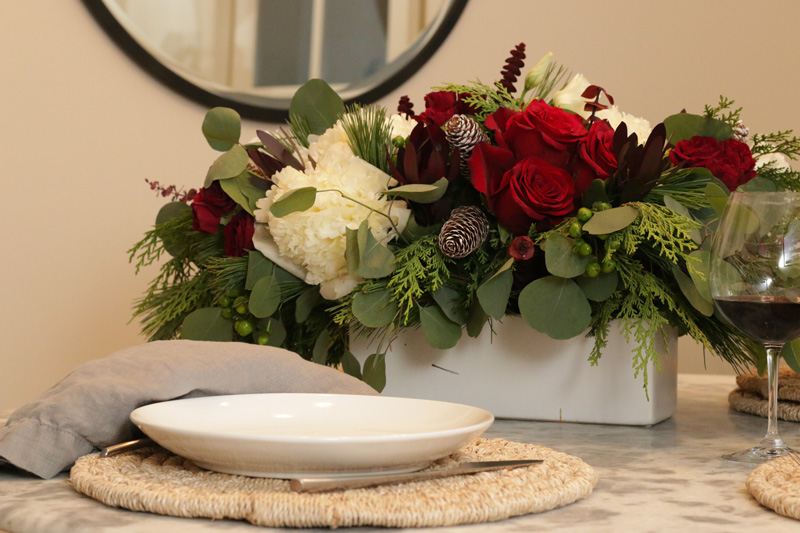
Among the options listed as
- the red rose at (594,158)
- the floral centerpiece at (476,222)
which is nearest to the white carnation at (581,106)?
the floral centerpiece at (476,222)

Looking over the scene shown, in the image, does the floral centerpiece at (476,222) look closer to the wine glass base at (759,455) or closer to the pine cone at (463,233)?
the pine cone at (463,233)

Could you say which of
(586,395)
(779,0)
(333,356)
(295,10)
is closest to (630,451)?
(586,395)

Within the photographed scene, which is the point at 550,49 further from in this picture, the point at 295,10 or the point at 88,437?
the point at 88,437

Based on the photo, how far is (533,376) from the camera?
783 mm

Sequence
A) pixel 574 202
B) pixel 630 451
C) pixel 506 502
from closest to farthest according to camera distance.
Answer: pixel 506 502 → pixel 630 451 → pixel 574 202

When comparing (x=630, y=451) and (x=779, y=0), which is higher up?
(x=779, y=0)

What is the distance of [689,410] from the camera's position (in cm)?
88

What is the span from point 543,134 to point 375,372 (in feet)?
0.93

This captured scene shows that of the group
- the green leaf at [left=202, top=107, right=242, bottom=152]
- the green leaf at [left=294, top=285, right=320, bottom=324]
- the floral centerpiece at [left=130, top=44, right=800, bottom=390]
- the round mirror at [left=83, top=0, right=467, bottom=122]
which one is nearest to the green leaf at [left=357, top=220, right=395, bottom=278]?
the floral centerpiece at [left=130, top=44, right=800, bottom=390]

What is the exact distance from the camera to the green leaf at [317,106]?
89 cm

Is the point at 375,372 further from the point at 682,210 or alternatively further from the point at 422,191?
the point at 682,210

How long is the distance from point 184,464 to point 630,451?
348 millimetres

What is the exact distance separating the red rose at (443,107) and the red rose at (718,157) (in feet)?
0.70

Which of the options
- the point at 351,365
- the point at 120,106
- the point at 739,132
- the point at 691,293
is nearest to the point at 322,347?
the point at 351,365
